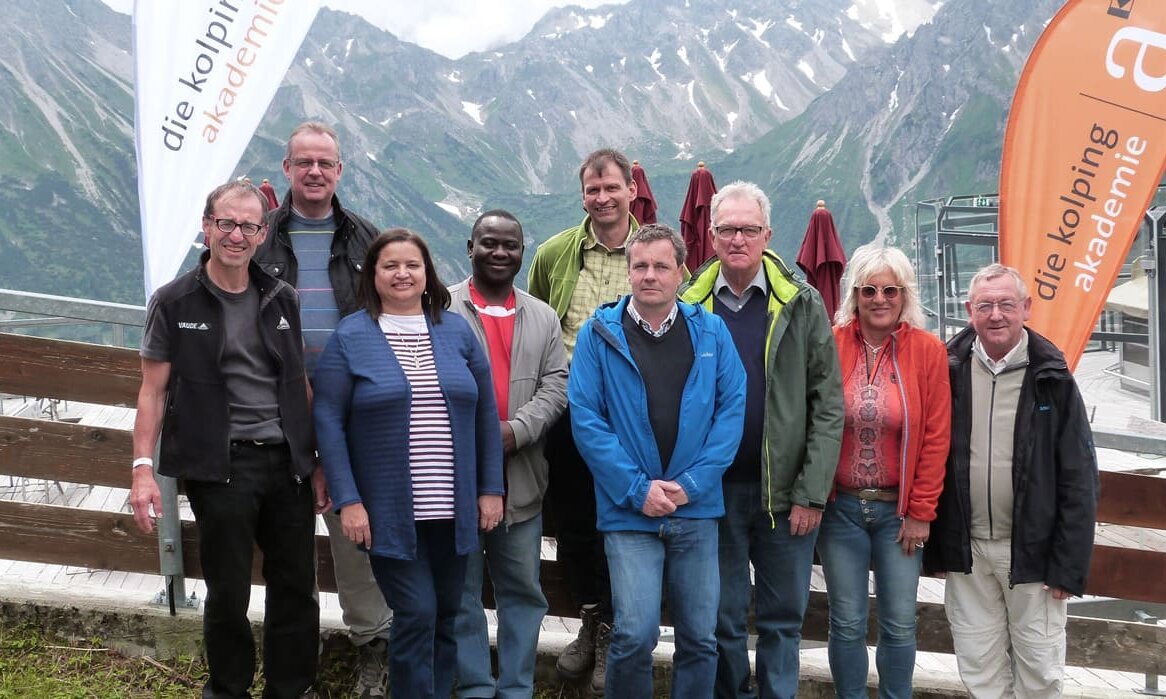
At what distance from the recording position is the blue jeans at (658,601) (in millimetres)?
3330

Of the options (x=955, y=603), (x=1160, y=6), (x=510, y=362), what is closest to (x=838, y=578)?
(x=955, y=603)

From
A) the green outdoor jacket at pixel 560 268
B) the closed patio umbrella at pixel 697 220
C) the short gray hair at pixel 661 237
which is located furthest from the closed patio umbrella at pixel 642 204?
the short gray hair at pixel 661 237

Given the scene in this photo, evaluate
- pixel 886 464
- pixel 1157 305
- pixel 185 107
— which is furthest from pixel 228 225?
pixel 1157 305

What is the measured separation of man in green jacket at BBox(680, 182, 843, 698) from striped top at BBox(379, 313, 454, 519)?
39.3 inches

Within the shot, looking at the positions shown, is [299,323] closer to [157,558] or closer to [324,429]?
[324,429]

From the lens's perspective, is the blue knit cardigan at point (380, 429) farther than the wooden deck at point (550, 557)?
No

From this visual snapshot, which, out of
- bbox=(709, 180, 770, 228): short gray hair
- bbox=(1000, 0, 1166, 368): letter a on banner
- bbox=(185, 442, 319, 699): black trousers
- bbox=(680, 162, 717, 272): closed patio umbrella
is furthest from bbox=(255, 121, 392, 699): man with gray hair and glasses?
bbox=(680, 162, 717, 272): closed patio umbrella

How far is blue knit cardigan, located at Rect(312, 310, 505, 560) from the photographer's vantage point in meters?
3.19

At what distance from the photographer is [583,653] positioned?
4039mm

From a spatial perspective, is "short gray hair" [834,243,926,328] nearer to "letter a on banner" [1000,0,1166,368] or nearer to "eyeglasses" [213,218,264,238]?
"eyeglasses" [213,218,264,238]

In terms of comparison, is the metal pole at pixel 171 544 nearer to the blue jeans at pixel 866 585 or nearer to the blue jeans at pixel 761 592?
the blue jeans at pixel 761 592

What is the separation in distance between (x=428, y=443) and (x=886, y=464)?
1612 millimetres

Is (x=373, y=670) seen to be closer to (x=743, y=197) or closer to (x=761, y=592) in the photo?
(x=761, y=592)

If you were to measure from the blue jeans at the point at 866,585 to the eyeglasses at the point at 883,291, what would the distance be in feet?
2.38
